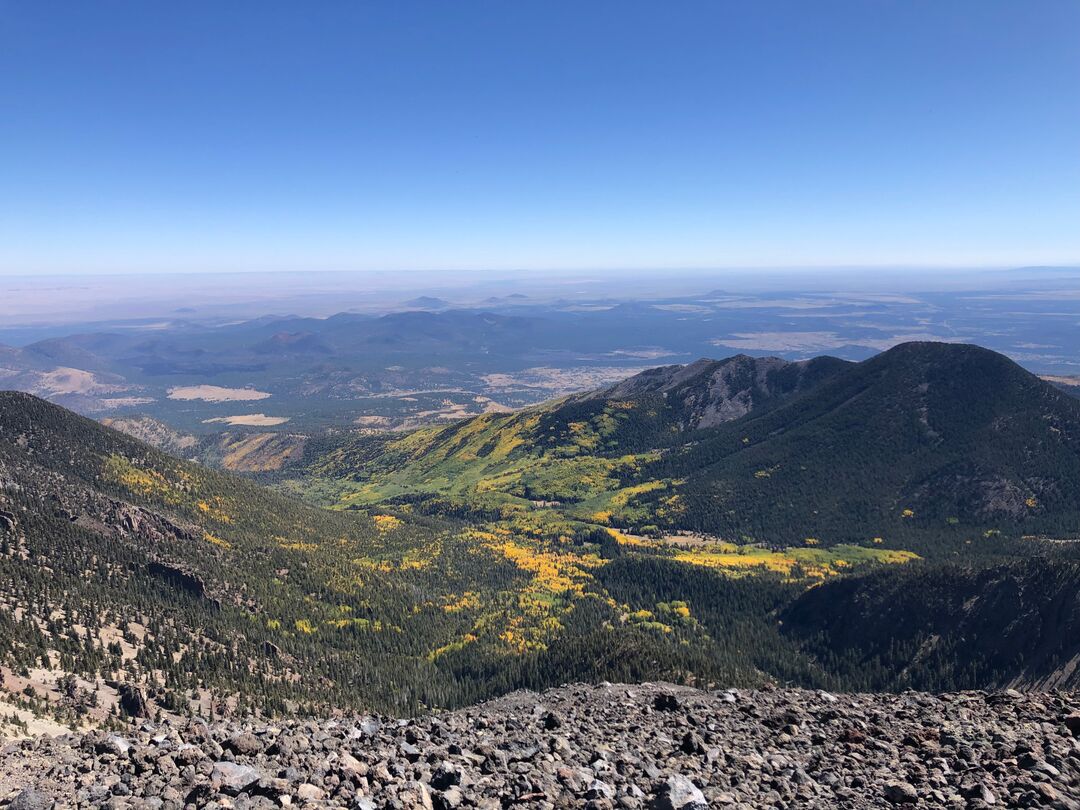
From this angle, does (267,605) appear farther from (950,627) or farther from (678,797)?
(950,627)

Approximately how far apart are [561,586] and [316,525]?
8433cm

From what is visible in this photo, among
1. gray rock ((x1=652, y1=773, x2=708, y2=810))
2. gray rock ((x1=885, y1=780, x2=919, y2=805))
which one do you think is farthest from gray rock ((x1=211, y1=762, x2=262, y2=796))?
gray rock ((x1=885, y1=780, x2=919, y2=805))

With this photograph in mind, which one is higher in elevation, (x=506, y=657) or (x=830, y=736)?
(x=830, y=736)

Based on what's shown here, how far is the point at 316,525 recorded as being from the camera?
649ft

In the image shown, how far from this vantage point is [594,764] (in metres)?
30.0

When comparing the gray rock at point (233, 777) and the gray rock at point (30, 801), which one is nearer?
the gray rock at point (30, 801)

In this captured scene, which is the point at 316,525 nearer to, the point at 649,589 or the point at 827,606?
the point at 649,589

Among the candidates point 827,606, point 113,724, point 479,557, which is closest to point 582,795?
point 113,724

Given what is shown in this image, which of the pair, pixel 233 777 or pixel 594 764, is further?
pixel 594 764

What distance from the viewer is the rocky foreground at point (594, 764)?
81.0 feet

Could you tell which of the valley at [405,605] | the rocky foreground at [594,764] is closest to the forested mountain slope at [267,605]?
the valley at [405,605]

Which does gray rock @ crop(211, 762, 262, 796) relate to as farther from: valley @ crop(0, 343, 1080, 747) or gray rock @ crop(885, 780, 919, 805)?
valley @ crop(0, 343, 1080, 747)

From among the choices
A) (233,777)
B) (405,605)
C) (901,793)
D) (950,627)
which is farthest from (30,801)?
(405,605)

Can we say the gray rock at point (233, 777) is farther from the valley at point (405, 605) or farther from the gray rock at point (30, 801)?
the valley at point (405, 605)
